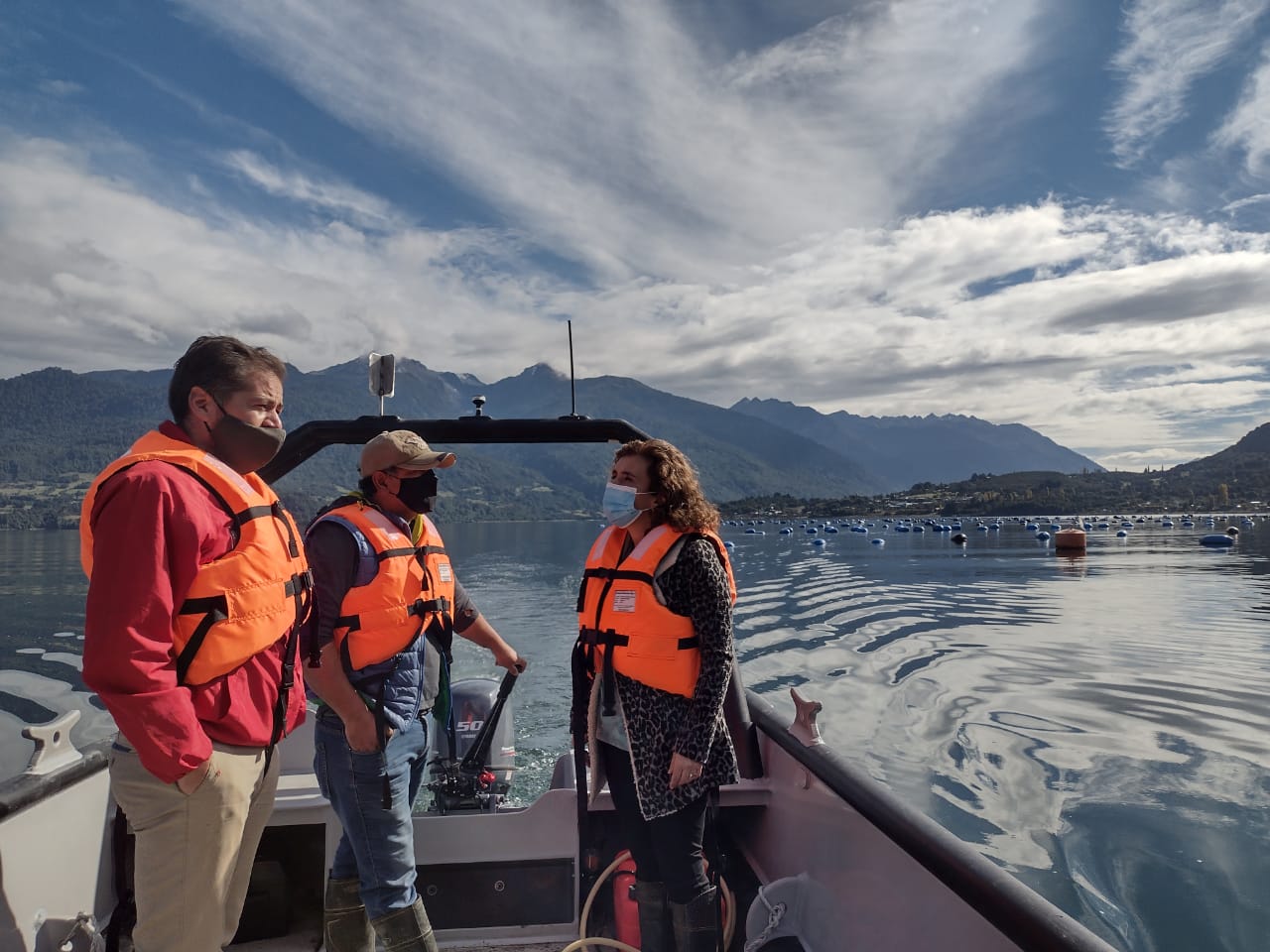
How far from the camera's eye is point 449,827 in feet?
10.4

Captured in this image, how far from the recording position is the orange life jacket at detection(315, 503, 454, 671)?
2205 mm

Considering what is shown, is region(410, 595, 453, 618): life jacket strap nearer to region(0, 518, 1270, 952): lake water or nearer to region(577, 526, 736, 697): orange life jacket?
region(577, 526, 736, 697): orange life jacket

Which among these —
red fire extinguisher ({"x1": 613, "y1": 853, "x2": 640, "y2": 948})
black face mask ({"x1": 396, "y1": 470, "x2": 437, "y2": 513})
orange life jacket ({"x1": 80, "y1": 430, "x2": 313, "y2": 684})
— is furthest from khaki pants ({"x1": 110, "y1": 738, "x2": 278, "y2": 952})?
red fire extinguisher ({"x1": 613, "y1": 853, "x2": 640, "y2": 948})

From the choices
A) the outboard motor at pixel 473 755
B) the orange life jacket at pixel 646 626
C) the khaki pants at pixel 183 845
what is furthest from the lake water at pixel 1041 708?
the khaki pants at pixel 183 845

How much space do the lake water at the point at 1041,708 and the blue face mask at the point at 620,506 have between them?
448 cm

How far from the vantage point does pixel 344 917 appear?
2.43 metres

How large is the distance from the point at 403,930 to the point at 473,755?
1.41 meters

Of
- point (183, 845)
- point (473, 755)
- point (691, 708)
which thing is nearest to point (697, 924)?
point (691, 708)

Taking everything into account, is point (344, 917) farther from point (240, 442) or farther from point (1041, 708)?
point (1041, 708)

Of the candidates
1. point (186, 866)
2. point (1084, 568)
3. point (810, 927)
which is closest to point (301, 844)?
point (186, 866)

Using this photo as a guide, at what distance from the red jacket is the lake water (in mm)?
5414

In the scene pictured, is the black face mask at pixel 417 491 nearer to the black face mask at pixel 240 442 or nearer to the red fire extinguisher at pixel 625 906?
the black face mask at pixel 240 442

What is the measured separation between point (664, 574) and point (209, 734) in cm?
124

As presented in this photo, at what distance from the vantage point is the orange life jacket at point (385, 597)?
2205 millimetres
